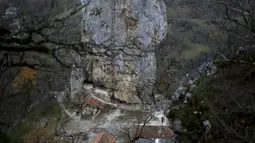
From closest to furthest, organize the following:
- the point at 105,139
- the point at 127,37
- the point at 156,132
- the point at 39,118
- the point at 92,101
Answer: the point at 105,139, the point at 156,132, the point at 39,118, the point at 127,37, the point at 92,101

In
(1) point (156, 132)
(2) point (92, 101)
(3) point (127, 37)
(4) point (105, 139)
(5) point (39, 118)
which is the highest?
(3) point (127, 37)

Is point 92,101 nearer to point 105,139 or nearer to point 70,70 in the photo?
point 105,139

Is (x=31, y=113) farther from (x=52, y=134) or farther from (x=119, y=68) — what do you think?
(x=119, y=68)

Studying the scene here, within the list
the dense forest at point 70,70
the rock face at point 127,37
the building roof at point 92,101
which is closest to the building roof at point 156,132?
the dense forest at point 70,70

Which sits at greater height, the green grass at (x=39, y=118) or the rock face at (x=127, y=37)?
the rock face at (x=127, y=37)

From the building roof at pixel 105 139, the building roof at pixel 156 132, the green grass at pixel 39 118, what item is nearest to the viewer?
the building roof at pixel 156 132

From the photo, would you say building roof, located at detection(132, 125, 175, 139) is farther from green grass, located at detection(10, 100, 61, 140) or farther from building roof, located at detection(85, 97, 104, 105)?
building roof, located at detection(85, 97, 104, 105)

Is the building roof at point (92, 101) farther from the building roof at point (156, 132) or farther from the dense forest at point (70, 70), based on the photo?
the building roof at point (156, 132)

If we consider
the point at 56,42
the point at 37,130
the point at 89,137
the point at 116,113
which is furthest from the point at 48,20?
the point at 116,113

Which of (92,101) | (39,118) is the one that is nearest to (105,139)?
(92,101)
